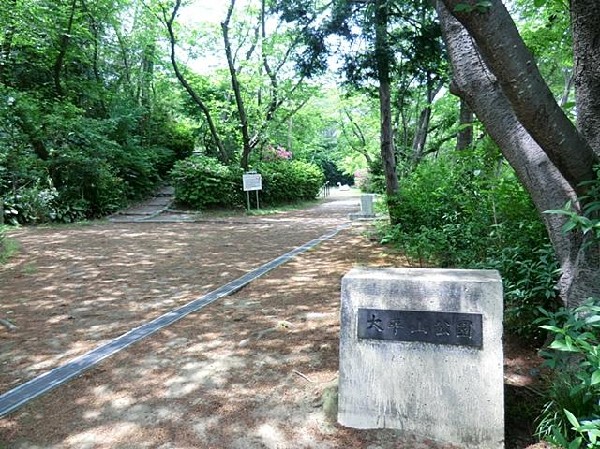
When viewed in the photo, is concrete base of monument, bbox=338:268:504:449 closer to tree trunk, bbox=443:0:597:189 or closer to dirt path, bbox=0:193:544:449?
dirt path, bbox=0:193:544:449

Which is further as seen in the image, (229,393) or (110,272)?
(110,272)

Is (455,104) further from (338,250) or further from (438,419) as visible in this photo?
(438,419)

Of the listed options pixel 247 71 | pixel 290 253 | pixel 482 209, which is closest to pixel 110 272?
pixel 290 253

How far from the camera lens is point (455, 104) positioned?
1211 cm

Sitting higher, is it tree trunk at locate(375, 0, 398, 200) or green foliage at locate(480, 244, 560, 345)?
tree trunk at locate(375, 0, 398, 200)

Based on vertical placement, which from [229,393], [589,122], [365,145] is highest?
[365,145]

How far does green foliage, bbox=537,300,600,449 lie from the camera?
1.70 meters

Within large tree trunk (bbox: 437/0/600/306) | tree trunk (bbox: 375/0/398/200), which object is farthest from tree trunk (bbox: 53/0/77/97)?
large tree trunk (bbox: 437/0/600/306)

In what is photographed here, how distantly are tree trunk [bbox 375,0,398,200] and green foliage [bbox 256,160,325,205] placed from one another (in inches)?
340

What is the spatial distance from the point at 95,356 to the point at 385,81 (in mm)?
6278

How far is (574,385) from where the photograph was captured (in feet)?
6.97

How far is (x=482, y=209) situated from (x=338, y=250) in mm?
3329

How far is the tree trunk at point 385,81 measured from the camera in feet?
23.4

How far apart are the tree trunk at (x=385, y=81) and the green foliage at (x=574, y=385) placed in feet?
17.6
